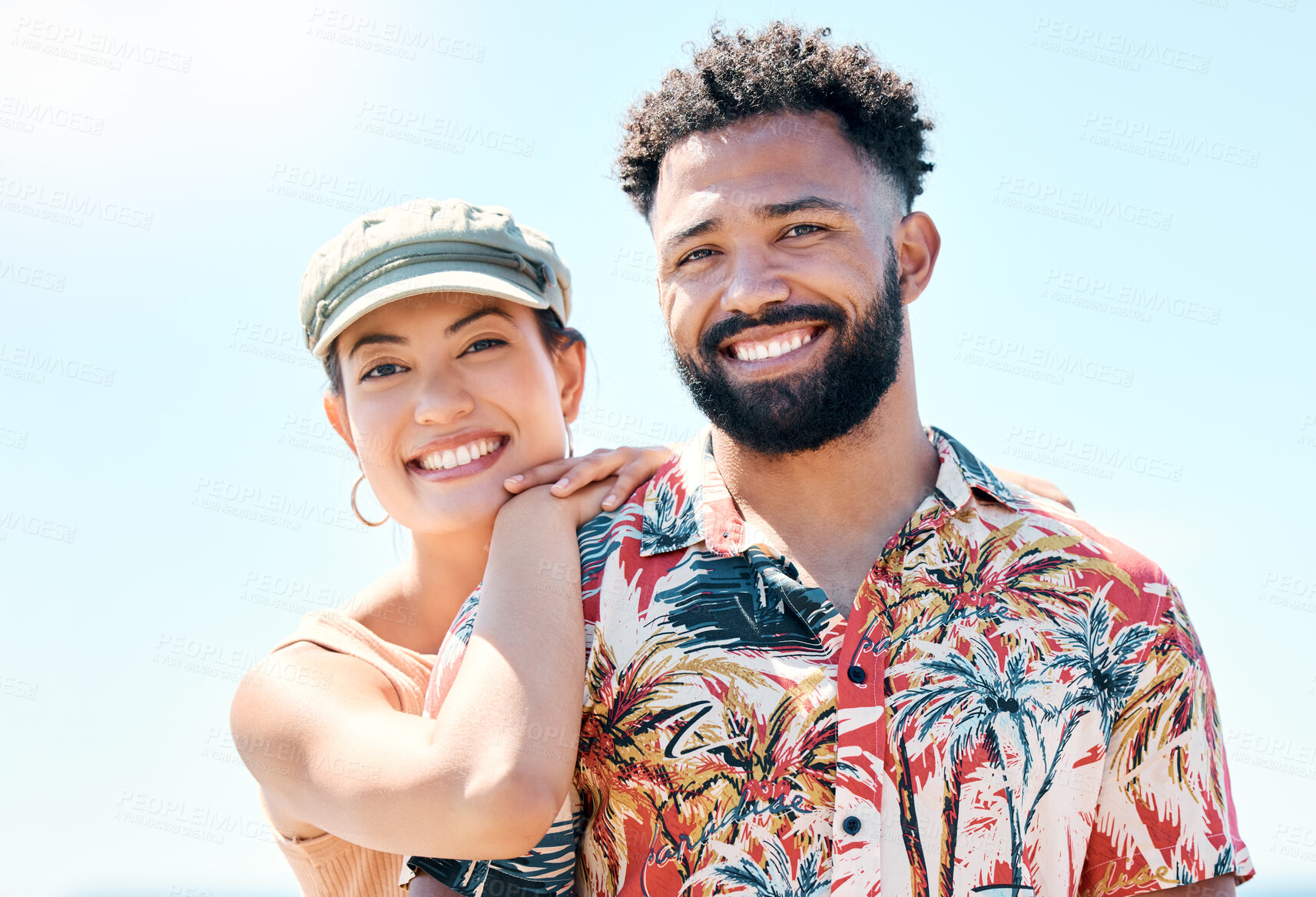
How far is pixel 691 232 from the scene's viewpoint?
2.73 m

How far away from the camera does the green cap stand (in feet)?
9.61

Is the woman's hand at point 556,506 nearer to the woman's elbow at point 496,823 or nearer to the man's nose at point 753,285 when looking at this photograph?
the man's nose at point 753,285

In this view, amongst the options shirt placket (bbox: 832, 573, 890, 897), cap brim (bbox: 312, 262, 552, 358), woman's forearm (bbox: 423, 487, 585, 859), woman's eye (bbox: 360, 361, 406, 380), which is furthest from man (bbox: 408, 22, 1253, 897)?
woman's eye (bbox: 360, 361, 406, 380)

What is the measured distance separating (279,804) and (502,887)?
87 cm

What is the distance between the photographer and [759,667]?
2369mm

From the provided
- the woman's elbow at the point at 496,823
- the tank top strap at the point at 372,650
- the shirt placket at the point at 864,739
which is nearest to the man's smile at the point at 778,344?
the shirt placket at the point at 864,739

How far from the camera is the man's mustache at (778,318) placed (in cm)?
264

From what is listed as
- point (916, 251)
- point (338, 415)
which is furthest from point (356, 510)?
point (916, 251)

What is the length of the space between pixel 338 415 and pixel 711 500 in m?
1.35

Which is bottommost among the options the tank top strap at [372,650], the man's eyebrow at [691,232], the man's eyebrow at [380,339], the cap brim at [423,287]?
the tank top strap at [372,650]

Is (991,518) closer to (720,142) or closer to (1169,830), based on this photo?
(1169,830)

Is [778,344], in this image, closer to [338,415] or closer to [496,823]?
[496,823]

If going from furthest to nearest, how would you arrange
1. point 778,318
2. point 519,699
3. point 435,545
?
→ point 435,545, point 778,318, point 519,699

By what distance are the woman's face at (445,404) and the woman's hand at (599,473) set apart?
10cm
